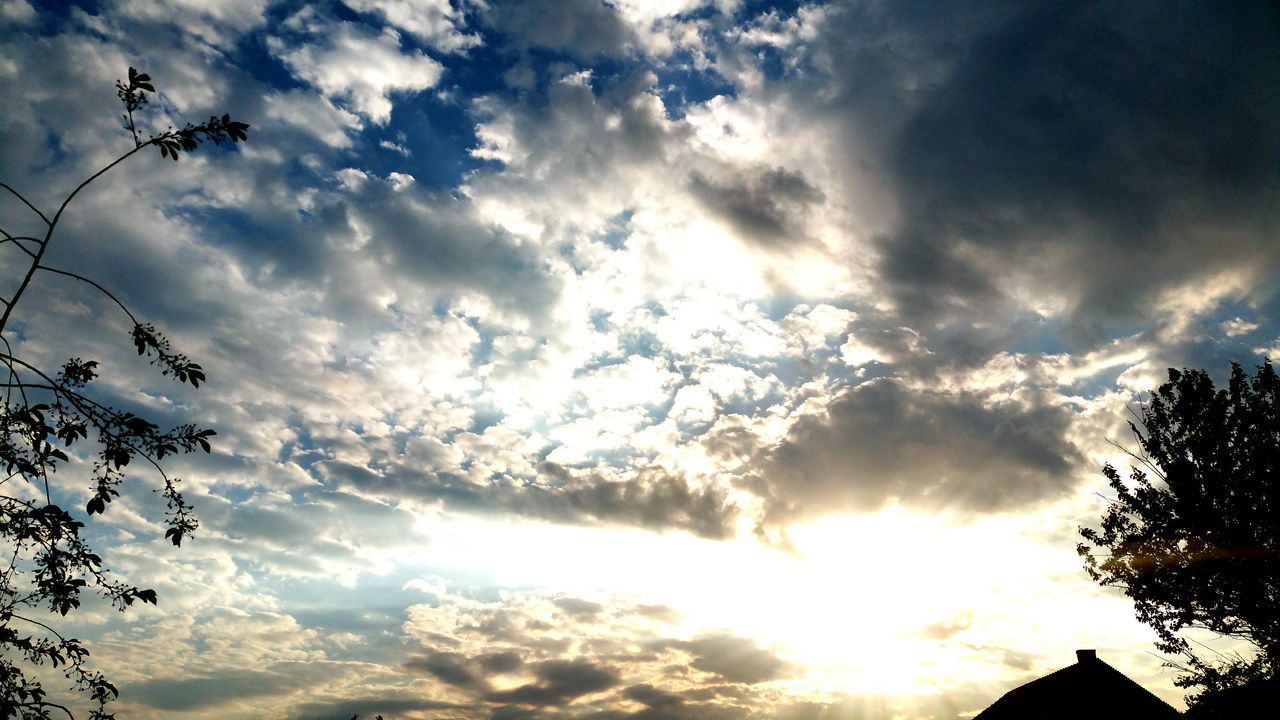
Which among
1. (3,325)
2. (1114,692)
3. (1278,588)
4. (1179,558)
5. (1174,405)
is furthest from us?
(1114,692)

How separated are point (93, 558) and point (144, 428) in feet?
4.03

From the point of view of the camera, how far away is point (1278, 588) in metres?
22.1

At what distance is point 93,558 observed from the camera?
5453 mm

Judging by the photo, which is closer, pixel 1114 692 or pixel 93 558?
pixel 93 558

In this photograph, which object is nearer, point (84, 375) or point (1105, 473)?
point (84, 375)

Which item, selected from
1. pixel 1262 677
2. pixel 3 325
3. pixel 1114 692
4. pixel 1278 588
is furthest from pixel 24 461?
pixel 1114 692

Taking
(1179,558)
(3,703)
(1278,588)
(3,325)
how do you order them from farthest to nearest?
(1179,558) → (1278,588) → (3,703) → (3,325)

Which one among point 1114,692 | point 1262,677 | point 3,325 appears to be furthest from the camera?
point 1114,692

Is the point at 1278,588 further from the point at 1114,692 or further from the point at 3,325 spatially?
the point at 3,325

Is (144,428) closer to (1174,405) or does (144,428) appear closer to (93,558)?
(93,558)

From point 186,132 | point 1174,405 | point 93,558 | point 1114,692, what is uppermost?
point 1174,405

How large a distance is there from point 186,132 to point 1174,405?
32.5 meters

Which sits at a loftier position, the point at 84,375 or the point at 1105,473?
the point at 1105,473

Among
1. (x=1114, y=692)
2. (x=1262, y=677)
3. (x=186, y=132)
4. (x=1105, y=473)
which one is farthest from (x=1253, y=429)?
(x=186, y=132)
